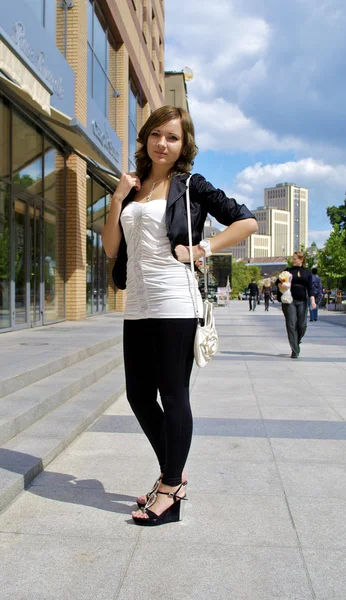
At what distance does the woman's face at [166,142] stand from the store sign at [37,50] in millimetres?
Result: 5936

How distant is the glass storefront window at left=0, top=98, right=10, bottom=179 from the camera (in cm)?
1022

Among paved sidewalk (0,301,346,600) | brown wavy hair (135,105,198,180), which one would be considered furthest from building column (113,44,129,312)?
brown wavy hair (135,105,198,180)

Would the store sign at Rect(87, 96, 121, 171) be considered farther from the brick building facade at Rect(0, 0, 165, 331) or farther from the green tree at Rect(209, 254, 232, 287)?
the green tree at Rect(209, 254, 232, 287)

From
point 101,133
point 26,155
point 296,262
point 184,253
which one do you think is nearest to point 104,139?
point 101,133

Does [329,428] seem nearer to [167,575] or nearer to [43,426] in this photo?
[43,426]

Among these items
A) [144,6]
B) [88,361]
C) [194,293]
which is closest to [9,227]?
[88,361]

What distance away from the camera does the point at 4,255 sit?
34.7 ft

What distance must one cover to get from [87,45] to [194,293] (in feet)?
44.0

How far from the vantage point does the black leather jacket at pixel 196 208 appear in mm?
2725

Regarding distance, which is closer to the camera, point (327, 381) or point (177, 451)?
point (177, 451)

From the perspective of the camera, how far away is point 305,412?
5.66 metres

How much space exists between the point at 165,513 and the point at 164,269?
119 centimetres

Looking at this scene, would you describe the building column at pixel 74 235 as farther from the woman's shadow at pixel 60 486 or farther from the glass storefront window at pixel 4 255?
the woman's shadow at pixel 60 486

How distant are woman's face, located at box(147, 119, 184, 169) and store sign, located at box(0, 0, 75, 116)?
19.5ft
